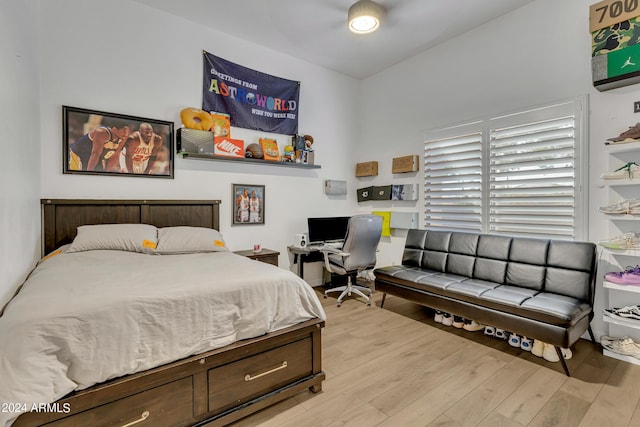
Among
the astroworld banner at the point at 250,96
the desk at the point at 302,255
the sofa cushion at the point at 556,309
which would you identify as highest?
the astroworld banner at the point at 250,96

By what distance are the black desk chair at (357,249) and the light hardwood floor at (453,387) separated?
0.96 metres

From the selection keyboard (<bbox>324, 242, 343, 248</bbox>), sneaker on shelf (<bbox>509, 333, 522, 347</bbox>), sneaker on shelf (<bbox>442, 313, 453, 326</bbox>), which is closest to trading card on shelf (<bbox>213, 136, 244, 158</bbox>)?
keyboard (<bbox>324, 242, 343, 248</bbox>)

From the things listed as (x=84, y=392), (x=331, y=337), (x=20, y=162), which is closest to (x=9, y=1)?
(x=20, y=162)

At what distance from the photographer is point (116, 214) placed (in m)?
3.03

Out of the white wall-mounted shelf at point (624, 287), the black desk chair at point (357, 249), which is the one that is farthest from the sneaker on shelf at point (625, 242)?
the black desk chair at point (357, 249)

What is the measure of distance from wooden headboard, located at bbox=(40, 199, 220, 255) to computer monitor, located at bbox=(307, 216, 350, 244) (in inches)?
51.2

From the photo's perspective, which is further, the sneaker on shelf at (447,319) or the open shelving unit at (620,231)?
the sneaker on shelf at (447,319)

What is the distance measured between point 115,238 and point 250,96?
2.32 metres

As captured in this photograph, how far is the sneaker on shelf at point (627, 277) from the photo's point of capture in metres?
2.28

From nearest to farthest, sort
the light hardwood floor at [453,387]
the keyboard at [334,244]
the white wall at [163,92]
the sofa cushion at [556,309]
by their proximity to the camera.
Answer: the light hardwood floor at [453,387], the sofa cushion at [556,309], the white wall at [163,92], the keyboard at [334,244]

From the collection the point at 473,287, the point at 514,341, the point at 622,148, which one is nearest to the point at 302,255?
the point at 473,287

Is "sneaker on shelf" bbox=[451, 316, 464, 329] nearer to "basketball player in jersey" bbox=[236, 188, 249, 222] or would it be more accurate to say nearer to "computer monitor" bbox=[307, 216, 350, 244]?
"computer monitor" bbox=[307, 216, 350, 244]

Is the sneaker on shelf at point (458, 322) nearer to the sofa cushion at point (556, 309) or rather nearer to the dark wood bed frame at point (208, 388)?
the sofa cushion at point (556, 309)

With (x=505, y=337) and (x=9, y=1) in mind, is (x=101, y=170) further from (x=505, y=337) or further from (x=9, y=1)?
(x=505, y=337)
